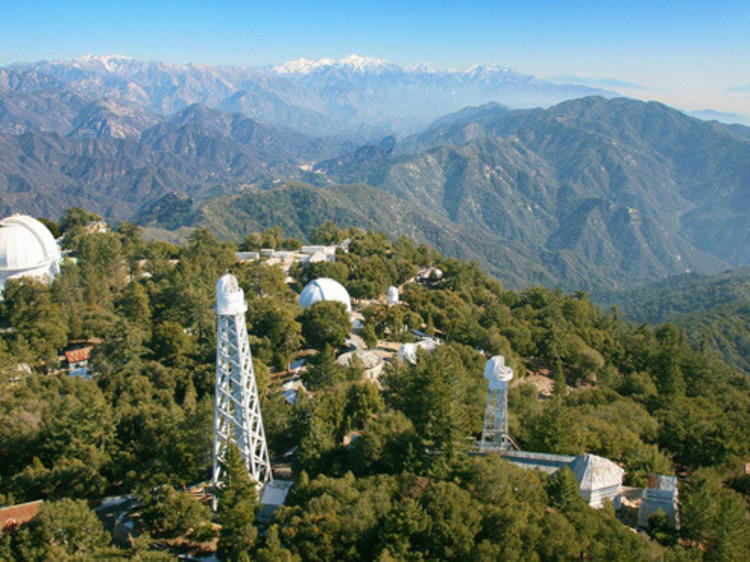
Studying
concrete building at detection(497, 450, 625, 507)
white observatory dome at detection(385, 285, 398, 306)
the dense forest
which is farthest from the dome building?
concrete building at detection(497, 450, 625, 507)

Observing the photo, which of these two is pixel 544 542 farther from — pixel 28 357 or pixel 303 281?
pixel 303 281

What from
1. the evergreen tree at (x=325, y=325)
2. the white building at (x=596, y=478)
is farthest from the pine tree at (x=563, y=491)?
the evergreen tree at (x=325, y=325)

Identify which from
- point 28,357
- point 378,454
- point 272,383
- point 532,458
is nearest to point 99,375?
point 28,357

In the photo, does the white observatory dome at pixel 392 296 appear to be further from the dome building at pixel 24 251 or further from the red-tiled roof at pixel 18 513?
the red-tiled roof at pixel 18 513

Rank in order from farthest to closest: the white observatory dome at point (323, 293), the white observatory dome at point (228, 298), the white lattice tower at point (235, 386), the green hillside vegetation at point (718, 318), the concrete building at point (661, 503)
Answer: the green hillside vegetation at point (718, 318), the white observatory dome at point (323, 293), the concrete building at point (661, 503), the white lattice tower at point (235, 386), the white observatory dome at point (228, 298)

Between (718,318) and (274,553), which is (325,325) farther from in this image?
(718,318)

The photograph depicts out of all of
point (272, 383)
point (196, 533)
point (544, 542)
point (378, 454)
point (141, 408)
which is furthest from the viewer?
point (272, 383)
